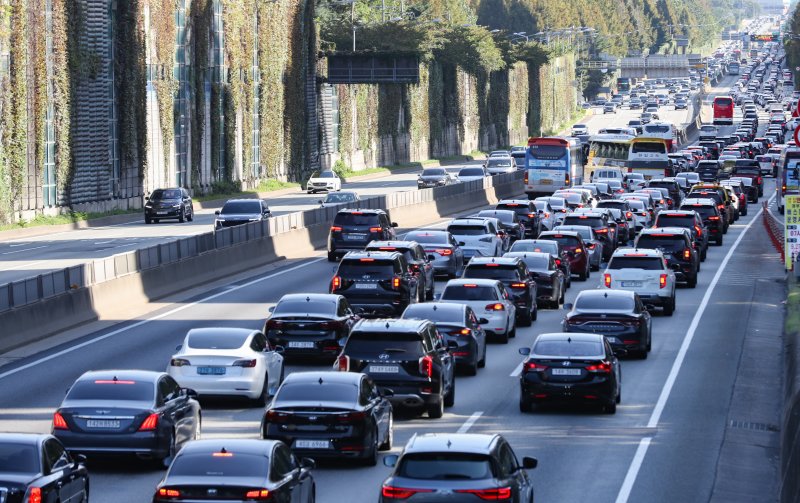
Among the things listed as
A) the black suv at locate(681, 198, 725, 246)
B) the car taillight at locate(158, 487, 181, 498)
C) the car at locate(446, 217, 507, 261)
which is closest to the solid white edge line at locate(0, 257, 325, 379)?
the car at locate(446, 217, 507, 261)

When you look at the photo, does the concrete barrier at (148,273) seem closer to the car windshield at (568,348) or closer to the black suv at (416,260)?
the black suv at (416,260)

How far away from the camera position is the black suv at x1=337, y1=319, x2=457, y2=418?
25.4 metres

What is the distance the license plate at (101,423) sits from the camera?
20.8 meters

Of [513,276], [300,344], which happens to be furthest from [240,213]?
[300,344]

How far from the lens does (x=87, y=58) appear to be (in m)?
78.9

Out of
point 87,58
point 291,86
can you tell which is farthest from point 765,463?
point 291,86

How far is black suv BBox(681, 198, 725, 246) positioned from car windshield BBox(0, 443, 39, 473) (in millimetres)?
47925

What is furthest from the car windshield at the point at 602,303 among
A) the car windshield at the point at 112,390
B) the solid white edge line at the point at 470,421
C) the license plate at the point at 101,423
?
the license plate at the point at 101,423

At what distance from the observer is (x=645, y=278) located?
40.9m

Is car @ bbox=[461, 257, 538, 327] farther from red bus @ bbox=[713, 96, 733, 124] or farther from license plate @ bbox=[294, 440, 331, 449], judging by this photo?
red bus @ bbox=[713, 96, 733, 124]

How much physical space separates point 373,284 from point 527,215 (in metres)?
24.5

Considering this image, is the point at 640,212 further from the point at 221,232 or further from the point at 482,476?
the point at 482,476

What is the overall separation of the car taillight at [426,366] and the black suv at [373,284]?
10635 millimetres

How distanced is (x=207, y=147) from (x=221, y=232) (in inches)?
1893
